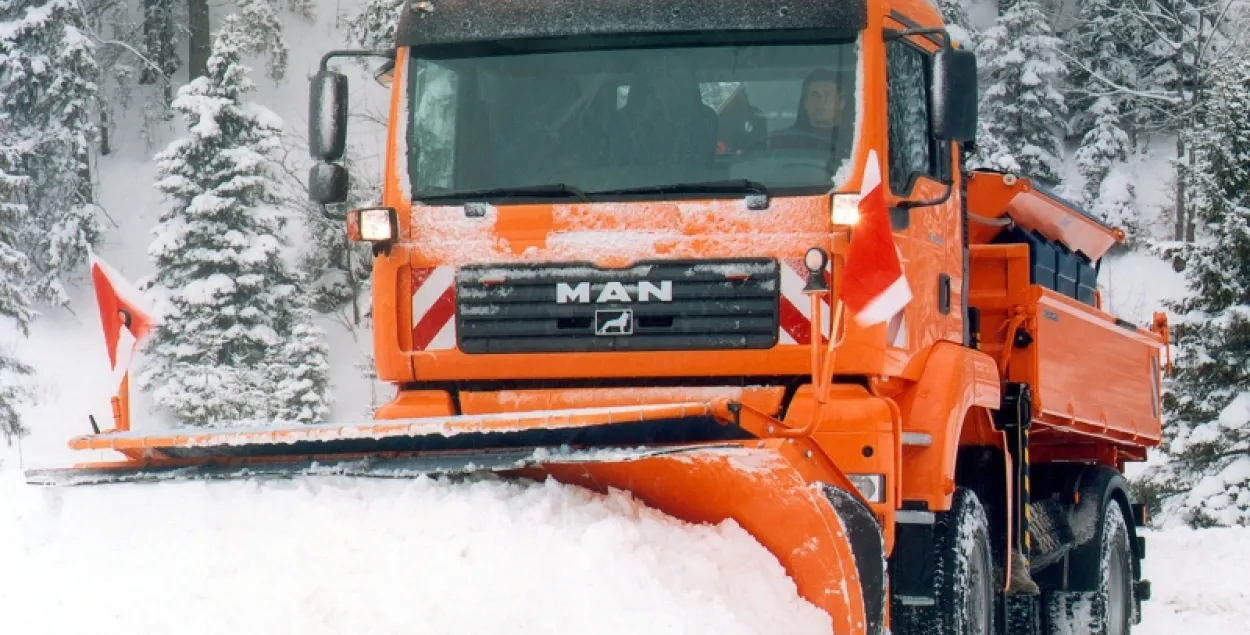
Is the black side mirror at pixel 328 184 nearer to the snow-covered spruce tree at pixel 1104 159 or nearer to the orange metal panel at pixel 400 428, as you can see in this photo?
the orange metal panel at pixel 400 428

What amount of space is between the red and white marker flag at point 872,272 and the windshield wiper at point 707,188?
754 millimetres

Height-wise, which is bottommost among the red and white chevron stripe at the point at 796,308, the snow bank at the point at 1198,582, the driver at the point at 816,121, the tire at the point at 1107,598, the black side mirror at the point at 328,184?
the snow bank at the point at 1198,582


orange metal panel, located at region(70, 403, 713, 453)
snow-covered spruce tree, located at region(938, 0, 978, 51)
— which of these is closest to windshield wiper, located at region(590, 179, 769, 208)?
orange metal panel, located at region(70, 403, 713, 453)

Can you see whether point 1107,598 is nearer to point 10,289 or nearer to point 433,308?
point 433,308

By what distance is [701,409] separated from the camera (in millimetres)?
5008

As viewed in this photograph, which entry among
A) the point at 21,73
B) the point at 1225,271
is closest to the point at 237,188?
the point at 21,73

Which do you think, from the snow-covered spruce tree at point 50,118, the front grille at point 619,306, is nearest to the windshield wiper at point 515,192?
the front grille at point 619,306

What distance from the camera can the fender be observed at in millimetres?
6223

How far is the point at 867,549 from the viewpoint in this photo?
5355 millimetres

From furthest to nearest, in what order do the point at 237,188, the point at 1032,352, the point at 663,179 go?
the point at 237,188 → the point at 1032,352 → the point at 663,179

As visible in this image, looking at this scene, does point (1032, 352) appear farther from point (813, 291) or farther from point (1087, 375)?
point (813, 291)

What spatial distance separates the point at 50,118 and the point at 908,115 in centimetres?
3266

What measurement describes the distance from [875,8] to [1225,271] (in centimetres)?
1958

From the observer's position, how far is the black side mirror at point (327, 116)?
680 centimetres
